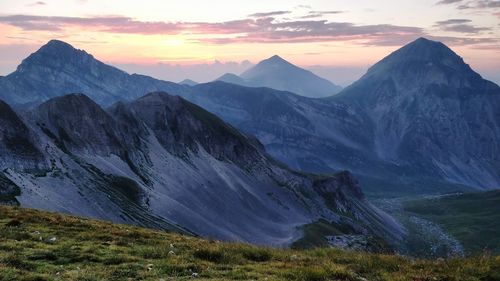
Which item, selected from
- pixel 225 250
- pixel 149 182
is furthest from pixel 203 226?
pixel 225 250

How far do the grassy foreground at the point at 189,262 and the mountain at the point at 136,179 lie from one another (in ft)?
240

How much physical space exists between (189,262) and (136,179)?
420 ft

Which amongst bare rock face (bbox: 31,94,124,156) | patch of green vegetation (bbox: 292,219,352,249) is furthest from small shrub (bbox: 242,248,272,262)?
bare rock face (bbox: 31,94,124,156)

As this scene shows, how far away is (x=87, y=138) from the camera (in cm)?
14950

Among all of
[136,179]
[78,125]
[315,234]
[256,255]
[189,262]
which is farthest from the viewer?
[315,234]

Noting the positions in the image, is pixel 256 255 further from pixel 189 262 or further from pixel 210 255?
pixel 189 262

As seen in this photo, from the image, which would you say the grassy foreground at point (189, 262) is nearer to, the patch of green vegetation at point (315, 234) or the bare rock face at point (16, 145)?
the bare rock face at point (16, 145)

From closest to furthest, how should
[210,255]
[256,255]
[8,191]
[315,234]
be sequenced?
[210,255] < [256,255] < [8,191] < [315,234]

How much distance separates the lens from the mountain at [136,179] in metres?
110

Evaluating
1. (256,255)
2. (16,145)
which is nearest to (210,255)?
(256,255)

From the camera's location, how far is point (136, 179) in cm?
14488

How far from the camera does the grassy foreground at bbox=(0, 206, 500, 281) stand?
62.2 feet

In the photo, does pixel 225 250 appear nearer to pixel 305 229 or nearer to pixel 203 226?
pixel 203 226

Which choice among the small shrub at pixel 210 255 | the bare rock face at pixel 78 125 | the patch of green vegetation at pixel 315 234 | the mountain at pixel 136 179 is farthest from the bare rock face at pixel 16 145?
the small shrub at pixel 210 255
